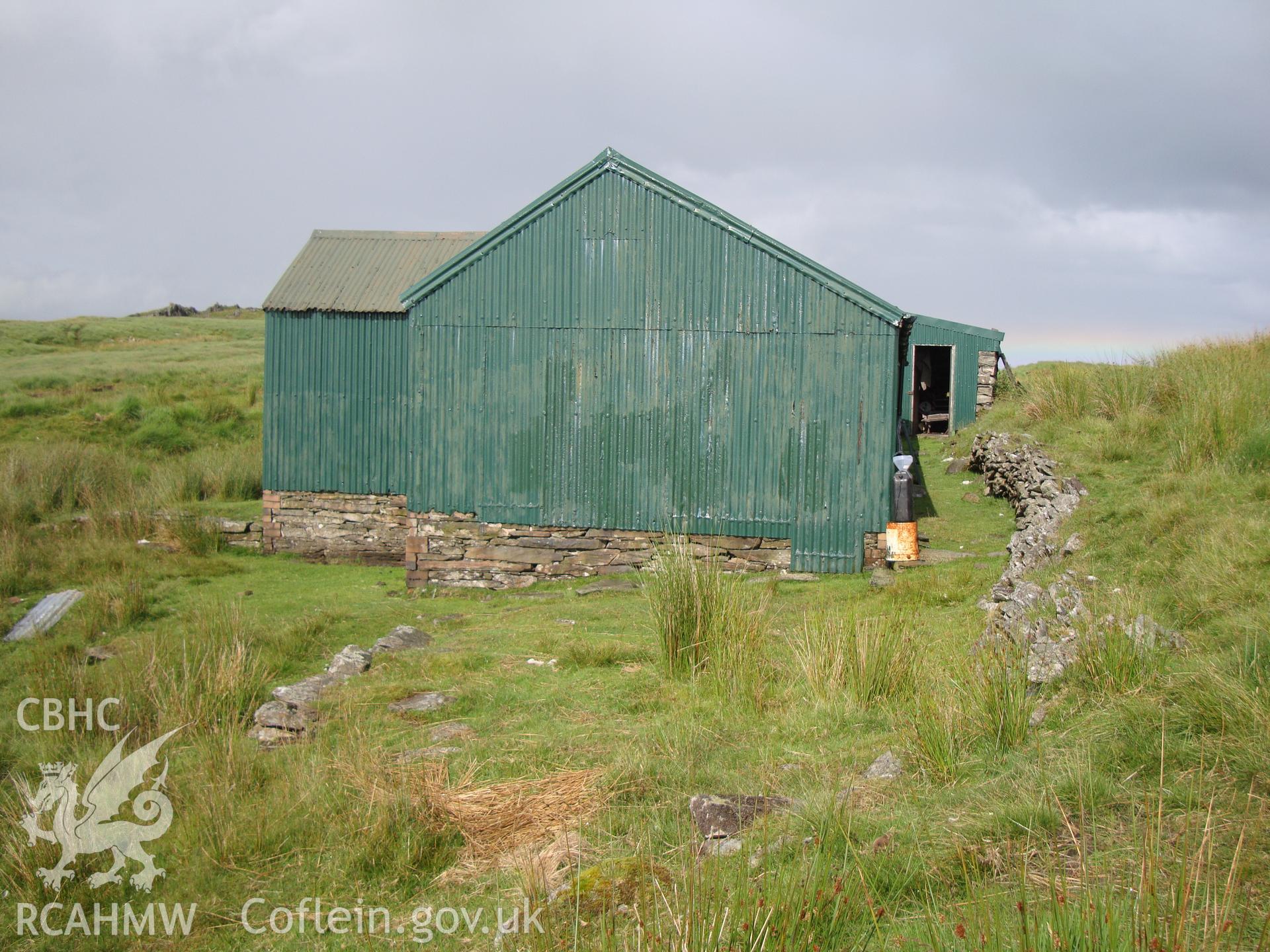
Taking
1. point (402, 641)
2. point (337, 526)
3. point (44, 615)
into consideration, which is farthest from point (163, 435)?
point (402, 641)

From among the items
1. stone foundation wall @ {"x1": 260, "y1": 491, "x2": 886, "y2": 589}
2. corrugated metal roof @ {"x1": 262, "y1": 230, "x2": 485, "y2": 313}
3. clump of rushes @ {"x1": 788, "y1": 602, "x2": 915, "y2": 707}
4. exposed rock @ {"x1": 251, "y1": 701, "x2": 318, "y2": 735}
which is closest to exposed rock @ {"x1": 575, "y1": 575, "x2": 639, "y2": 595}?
stone foundation wall @ {"x1": 260, "y1": 491, "x2": 886, "y2": 589}

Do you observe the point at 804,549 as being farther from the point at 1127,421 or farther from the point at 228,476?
the point at 228,476

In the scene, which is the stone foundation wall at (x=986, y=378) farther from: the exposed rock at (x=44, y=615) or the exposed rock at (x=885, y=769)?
the exposed rock at (x=885, y=769)

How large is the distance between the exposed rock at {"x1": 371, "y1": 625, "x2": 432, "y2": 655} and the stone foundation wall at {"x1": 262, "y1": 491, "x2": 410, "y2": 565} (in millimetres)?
5922

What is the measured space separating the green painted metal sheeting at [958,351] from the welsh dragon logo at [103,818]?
20.0 metres

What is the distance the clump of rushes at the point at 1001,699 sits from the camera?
15.6ft

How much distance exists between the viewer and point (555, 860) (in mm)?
4176

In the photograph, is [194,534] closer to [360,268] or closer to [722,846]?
[360,268]

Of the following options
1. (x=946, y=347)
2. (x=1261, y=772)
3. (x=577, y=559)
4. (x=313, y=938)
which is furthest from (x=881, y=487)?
(x=946, y=347)

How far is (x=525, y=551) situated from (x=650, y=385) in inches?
110

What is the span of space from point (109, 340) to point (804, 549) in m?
42.6

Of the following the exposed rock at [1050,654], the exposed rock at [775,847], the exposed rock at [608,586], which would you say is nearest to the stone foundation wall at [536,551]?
the exposed rock at [608,586]

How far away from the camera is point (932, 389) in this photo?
26.2m

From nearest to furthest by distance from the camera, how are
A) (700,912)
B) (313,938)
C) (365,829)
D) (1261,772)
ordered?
(700,912), (1261,772), (313,938), (365,829)
